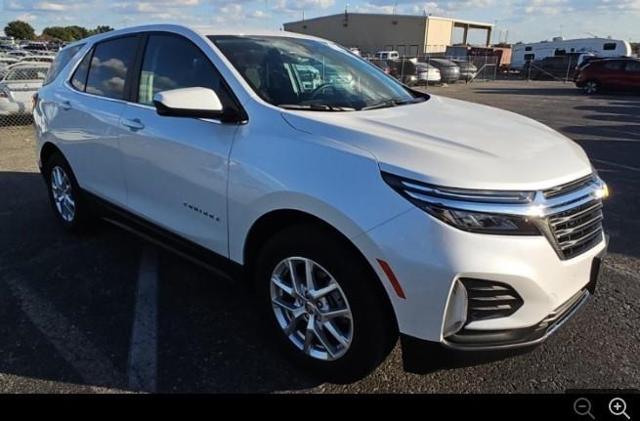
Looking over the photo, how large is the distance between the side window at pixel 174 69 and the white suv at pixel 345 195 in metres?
0.01

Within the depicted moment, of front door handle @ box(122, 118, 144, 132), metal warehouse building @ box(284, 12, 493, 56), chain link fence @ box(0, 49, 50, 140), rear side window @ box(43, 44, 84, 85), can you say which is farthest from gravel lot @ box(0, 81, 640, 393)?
metal warehouse building @ box(284, 12, 493, 56)

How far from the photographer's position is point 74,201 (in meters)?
4.48

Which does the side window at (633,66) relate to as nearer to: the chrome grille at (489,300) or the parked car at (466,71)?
the parked car at (466,71)

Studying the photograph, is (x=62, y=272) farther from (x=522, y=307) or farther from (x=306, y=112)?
(x=522, y=307)

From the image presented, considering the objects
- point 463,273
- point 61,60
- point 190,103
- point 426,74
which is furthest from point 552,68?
point 463,273

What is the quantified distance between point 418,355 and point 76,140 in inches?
130

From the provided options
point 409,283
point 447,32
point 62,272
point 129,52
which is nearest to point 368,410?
point 409,283

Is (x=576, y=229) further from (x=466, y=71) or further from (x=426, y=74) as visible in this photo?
(x=466, y=71)

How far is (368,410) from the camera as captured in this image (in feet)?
8.21

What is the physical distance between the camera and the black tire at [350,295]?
227 cm

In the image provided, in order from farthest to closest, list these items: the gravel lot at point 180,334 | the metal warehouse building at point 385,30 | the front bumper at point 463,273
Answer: the metal warehouse building at point 385,30 → the gravel lot at point 180,334 → the front bumper at point 463,273

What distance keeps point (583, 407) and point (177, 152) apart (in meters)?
2.49

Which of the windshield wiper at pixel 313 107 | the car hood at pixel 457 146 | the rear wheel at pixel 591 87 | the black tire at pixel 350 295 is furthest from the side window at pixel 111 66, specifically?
the rear wheel at pixel 591 87

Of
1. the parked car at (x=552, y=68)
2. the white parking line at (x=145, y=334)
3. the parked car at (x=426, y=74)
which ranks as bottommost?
the parked car at (x=552, y=68)
